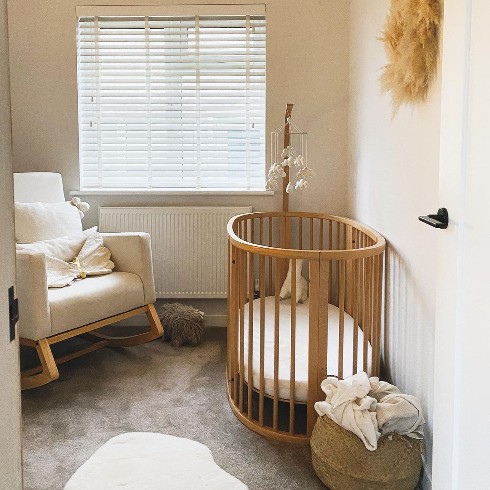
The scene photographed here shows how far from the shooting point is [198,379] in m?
3.10

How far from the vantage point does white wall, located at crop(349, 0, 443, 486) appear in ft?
6.87

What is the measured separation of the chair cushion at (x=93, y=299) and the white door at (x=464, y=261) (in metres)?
1.90

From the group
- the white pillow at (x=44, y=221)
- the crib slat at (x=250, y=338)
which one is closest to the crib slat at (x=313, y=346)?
the crib slat at (x=250, y=338)

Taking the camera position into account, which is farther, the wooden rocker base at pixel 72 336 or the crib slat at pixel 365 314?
the wooden rocker base at pixel 72 336

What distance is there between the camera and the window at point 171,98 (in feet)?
12.5

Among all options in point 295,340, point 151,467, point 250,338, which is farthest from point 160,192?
point 151,467

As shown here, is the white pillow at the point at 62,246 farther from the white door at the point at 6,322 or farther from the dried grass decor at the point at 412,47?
the white door at the point at 6,322

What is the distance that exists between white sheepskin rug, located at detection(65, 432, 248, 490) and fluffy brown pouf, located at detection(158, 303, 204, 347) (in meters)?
1.14

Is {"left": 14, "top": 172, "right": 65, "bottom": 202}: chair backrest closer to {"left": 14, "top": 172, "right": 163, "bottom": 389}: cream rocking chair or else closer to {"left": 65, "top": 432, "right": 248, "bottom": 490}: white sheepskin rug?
{"left": 14, "top": 172, "right": 163, "bottom": 389}: cream rocking chair

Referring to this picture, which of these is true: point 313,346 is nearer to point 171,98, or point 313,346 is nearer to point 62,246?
point 62,246

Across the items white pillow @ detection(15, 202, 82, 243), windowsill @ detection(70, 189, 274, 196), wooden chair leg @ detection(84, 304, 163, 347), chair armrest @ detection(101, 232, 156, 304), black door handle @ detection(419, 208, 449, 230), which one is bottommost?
wooden chair leg @ detection(84, 304, 163, 347)

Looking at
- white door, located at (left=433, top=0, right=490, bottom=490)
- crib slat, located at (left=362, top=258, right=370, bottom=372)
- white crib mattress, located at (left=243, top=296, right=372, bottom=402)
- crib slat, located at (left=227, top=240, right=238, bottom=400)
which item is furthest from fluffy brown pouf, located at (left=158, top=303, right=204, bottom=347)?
white door, located at (left=433, top=0, right=490, bottom=490)

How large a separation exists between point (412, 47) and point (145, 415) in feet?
5.95

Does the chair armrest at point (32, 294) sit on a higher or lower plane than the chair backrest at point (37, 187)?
lower
